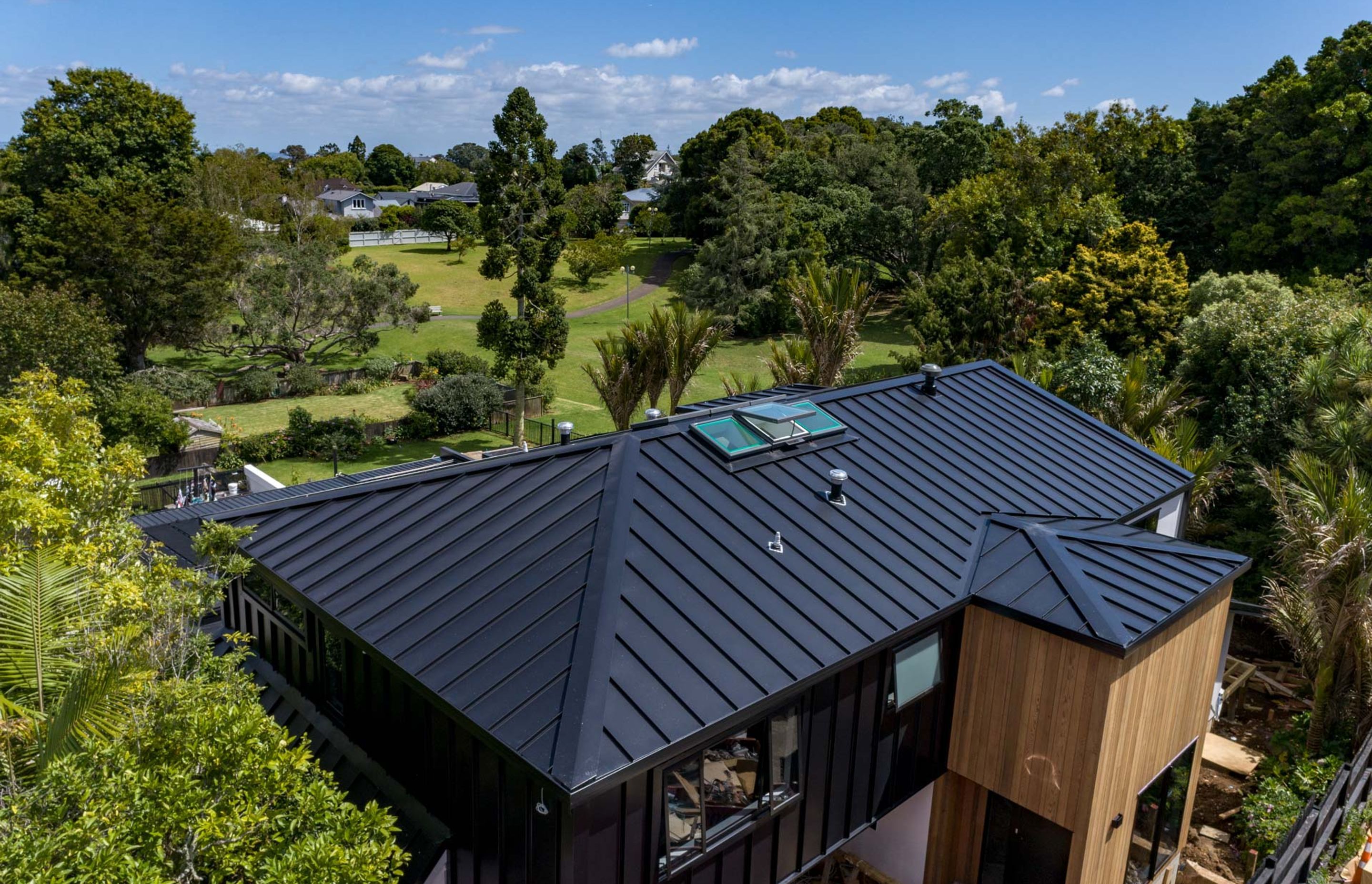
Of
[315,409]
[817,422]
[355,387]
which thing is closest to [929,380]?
[817,422]

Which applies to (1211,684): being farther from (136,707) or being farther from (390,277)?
(390,277)

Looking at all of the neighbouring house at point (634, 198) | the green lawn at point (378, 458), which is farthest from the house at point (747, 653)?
the neighbouring house at point (634, 198)

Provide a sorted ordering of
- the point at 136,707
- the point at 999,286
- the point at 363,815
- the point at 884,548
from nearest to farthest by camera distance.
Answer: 1. the point at 363,815
2. the point at 136,707
3. the point at 884,548
4. the point at 999,286

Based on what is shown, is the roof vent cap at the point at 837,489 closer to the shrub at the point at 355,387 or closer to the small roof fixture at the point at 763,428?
the small roof fixture at the point at 763,428

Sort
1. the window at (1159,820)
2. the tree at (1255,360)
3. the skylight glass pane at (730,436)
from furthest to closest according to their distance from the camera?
the tree at (1255,360), the skylight glass pane at (730,436), the window at (1159,820)

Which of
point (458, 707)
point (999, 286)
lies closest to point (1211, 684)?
point (458, 707)

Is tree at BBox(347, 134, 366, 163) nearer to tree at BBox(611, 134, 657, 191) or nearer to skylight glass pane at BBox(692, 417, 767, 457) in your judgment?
tree at BBox(611, 134, 657, 191)

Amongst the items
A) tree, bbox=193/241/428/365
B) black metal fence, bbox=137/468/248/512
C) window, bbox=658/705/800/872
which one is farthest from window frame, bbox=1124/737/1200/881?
tree, bbox=193/241/428/365
